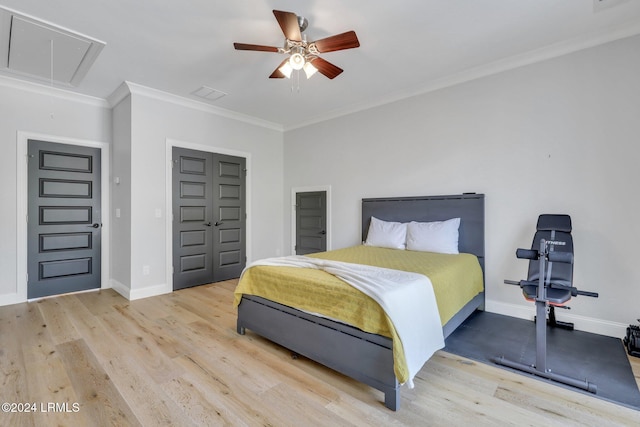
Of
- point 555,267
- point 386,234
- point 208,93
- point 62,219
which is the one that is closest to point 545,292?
point 555,267

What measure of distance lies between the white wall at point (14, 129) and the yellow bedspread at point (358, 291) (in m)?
3.16

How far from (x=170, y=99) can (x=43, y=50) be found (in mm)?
1361

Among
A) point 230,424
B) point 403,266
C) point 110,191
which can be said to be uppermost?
point 110,191

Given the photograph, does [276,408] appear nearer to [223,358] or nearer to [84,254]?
[223,358]

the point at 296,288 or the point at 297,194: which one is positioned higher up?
the point at 297,194

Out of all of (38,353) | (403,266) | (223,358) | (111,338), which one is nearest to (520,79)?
(403,266)

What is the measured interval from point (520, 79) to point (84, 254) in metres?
5.95

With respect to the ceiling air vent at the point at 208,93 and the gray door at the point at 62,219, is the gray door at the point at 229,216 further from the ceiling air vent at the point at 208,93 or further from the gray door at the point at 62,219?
the gray door at the point at 62,219

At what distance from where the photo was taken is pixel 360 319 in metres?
1.85

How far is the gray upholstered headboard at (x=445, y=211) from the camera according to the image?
3383 mm

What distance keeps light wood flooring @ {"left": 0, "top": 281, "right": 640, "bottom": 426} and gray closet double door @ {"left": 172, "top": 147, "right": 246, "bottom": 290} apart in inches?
62.9

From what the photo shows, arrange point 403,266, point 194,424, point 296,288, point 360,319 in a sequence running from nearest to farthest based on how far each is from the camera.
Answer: point 194,424 → point 360,319 → point 296,288 → point 403,266

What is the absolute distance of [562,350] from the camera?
243 cm

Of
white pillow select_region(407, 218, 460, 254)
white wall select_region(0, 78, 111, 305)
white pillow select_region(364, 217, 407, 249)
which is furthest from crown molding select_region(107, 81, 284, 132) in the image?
white pillow select_region(407, 218, 460, 254)
